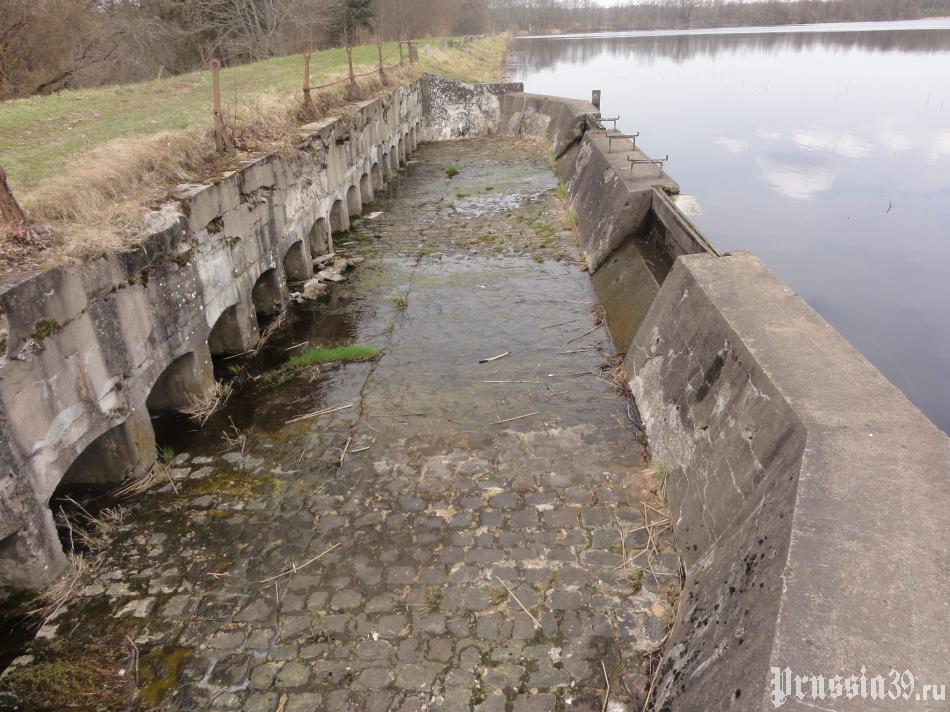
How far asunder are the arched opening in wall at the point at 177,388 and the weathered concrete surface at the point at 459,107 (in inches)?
785

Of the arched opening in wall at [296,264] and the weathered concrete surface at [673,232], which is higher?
the weathered concrete surface at [673,232]

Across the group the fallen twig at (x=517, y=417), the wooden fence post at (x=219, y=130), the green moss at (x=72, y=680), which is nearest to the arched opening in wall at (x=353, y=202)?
the wooden fence post at (x=219, y=130)

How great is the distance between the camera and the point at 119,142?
27.1ft

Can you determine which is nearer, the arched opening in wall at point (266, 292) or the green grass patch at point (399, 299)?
the arched opening in wall at point (266, 292)

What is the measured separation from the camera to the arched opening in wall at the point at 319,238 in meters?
12.4

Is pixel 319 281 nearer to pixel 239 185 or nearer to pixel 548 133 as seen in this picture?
pixel 239 185

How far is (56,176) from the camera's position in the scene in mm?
7043

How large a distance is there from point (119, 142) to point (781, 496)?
8348 millimetres

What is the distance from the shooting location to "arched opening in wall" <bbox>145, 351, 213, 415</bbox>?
7.48 m

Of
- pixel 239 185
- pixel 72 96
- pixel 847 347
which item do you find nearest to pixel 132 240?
pixel 239 185

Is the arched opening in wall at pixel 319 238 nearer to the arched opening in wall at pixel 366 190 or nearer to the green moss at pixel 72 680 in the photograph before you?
the arched opening in wall at pixel 366 190

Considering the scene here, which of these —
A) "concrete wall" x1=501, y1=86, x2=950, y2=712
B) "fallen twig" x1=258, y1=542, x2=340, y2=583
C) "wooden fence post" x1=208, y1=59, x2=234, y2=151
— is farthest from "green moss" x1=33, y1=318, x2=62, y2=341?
"concrete wall" x1=501, y1=86, x2=950, y2=712

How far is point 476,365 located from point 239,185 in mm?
3849

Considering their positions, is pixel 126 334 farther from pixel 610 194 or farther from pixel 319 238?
pixel 610 194
